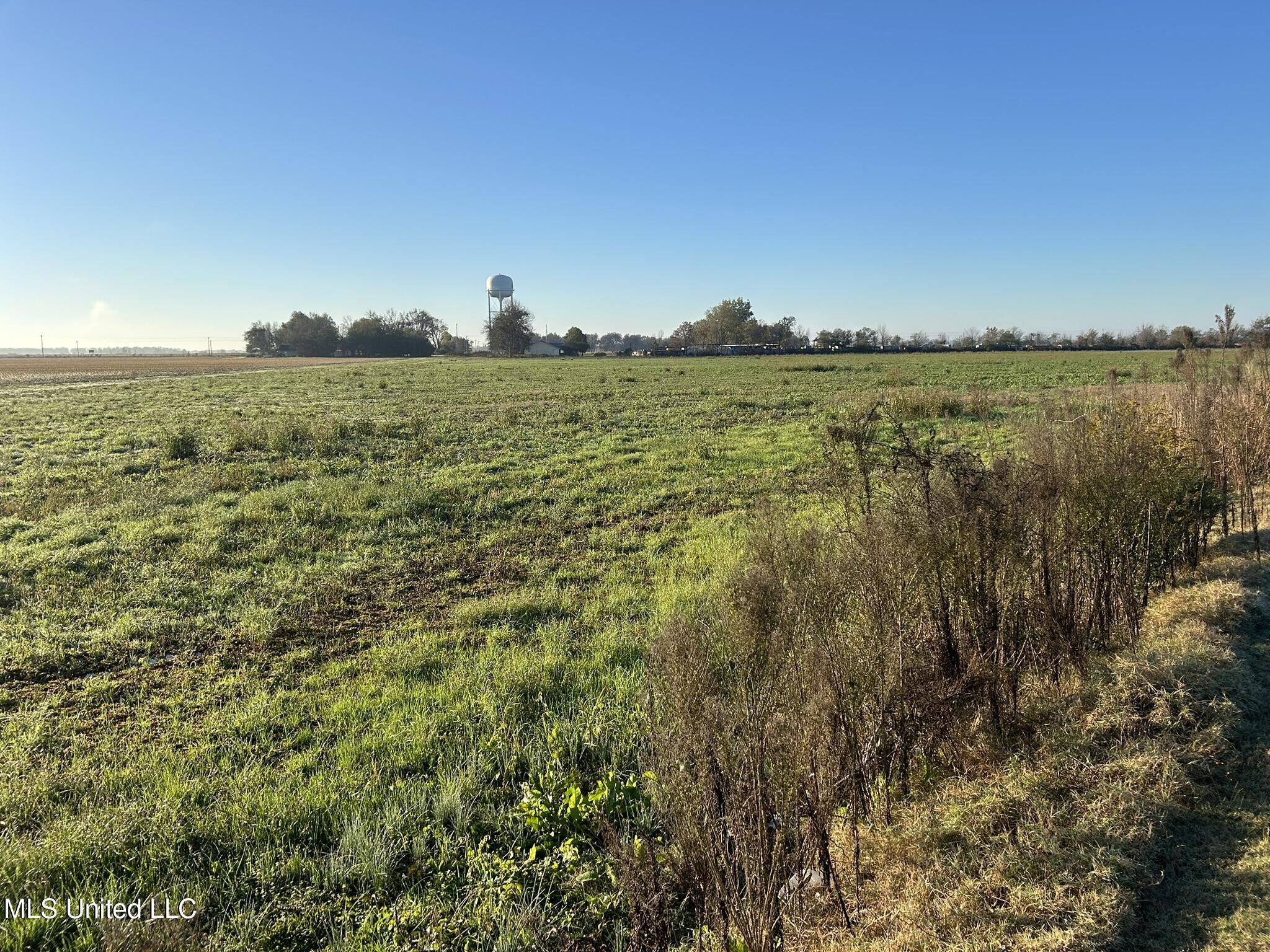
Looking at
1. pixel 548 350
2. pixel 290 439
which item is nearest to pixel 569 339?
pixel 548 350

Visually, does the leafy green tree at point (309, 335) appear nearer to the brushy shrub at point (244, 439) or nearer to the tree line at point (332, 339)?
the tree line at point (332, 339)

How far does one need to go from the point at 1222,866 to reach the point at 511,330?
4410 inches

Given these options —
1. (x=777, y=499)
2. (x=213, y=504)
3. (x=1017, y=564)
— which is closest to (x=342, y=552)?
(x=213, y=504)

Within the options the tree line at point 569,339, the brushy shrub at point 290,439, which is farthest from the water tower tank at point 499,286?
the brushy shrub at point 290,439

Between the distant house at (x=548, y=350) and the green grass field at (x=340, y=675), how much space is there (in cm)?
10485

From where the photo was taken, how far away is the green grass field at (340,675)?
3160 mm

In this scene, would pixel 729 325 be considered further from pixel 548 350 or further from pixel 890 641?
pixel 890 641

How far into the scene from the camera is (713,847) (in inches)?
103

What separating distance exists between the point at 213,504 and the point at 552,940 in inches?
395

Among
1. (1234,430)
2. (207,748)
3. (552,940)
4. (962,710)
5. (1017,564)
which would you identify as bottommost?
(552,940)

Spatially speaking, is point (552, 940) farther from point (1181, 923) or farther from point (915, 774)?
point (1181, 923)

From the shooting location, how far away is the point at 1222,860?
2561 millimetres

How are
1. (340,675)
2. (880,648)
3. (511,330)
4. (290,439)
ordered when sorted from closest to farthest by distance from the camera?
(880,648) → (340,675) → (290,439) → (511,330)

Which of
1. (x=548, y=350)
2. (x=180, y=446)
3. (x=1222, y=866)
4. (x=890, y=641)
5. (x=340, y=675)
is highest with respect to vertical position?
(x=548, y=350)
